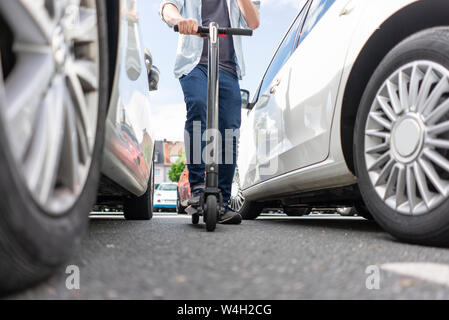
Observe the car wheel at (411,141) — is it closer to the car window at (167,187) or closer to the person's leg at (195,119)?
the person's leg at (195,119)

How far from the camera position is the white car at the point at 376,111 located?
1471 millimetres

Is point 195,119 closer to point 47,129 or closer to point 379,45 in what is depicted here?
point 379,45

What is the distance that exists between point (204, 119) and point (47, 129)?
1.78m

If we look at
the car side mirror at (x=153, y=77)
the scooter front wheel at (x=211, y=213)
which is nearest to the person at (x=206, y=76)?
the scooter front wheel at (x=211, y=213)

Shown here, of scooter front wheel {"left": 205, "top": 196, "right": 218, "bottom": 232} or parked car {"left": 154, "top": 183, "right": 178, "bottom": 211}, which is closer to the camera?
scooter front wheel {"left": 205, "top": 196, "right": 218, "bottom": 232}

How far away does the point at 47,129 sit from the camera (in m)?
0.89

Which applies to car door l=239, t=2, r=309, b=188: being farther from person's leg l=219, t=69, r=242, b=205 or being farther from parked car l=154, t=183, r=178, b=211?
parked car l=154, t=183, r=178, b=211

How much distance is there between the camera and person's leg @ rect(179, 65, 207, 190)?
8.57 ft

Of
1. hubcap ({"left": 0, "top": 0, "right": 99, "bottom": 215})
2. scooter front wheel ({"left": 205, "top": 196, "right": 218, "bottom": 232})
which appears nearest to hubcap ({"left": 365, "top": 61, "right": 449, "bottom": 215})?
scooter front wheel ({"left": 205, "top": 196, "right": 218, "bottom": 232})

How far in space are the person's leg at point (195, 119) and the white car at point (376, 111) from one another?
57cm

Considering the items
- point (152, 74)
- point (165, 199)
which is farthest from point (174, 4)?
point (165, 199)

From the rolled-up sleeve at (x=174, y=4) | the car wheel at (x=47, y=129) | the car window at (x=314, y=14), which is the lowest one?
the car wheel at (x=47, y=129)

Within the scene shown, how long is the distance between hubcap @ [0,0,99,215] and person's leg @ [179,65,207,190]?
150cm

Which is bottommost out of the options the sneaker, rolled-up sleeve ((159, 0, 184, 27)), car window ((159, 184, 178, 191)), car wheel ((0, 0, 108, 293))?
car window ((159, 184, 178, 191))
